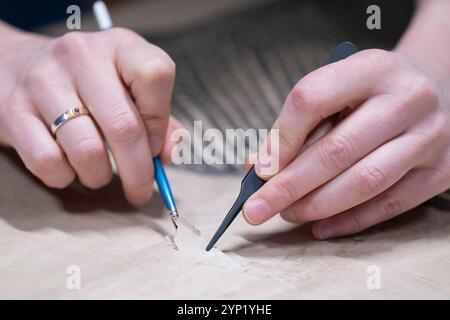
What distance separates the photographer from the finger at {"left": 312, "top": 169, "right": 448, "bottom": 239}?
0.62 meters

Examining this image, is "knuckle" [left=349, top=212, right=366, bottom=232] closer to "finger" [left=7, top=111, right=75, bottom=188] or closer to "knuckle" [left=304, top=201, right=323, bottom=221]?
"knuckle" [left=304, top=201, right=323, bottom=221]

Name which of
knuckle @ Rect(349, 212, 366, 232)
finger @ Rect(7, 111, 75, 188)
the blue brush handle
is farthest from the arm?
finger @ Rect(7, 111, 75, 188)

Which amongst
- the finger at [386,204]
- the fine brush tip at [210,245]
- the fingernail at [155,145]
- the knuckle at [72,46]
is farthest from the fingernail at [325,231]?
the knuckle at [72,46]

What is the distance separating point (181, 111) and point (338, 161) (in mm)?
439

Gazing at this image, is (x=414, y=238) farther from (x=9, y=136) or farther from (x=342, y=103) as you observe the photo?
(x=9, y=136)

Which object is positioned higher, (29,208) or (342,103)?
(342,103)

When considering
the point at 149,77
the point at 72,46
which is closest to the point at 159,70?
the point at 149,77

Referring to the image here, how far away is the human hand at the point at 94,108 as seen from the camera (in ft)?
2.13

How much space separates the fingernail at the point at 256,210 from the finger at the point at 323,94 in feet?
0.12

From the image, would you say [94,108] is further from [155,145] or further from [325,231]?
[325,231]

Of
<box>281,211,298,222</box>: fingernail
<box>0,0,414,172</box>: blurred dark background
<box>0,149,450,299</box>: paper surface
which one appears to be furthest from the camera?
<box>0,0,414,172</box>: blurred dark background

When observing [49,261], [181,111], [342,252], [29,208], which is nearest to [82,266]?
[49,261]

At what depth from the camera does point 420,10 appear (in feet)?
2.58
